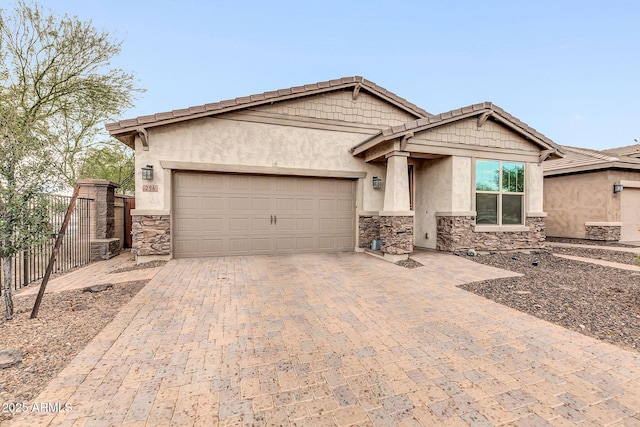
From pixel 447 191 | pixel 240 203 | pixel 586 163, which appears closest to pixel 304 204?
pixel 240 203

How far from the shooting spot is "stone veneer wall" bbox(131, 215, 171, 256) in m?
6.92

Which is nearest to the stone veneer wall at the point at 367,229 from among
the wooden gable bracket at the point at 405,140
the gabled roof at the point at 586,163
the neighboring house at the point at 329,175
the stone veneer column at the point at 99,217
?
the neighboring house at the point at 329,175

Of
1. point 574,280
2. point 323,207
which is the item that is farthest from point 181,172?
point 574,280

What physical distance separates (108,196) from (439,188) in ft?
32.8

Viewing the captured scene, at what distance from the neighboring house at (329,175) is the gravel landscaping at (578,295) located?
2130mm

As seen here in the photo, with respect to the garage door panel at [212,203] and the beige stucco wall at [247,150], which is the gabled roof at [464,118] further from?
the garage door panel at [212,203]

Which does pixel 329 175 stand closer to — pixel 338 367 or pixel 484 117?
pixel 484 117

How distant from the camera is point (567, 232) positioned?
40.1ft

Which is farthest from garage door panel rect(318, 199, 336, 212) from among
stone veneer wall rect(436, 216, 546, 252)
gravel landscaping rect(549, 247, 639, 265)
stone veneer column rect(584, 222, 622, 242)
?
stone veneer column rect(584, 222, 622, 242)

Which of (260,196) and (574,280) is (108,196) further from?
(574,280)

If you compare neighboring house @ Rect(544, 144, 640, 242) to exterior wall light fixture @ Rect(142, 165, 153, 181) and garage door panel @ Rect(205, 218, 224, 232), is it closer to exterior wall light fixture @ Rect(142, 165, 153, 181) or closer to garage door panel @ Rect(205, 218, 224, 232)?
garage door panel @ Rect(205, 218, 224, 232)

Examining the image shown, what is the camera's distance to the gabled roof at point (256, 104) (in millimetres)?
6637

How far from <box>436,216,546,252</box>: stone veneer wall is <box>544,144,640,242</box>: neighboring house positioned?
16.6ft

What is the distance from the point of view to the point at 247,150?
775 cm
